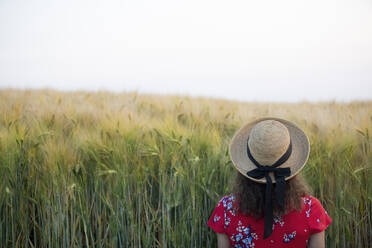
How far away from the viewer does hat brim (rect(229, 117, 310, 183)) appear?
1315mm

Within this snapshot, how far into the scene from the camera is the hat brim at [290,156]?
1.32 metres

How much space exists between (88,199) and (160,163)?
0.62 meters

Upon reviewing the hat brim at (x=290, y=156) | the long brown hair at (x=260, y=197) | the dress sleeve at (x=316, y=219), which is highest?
the hat brim at (x=290, y=156)

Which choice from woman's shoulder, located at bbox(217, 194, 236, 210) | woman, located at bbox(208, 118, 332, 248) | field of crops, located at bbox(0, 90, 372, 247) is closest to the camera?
woman, located at bbox(208, 118, 332, 248)

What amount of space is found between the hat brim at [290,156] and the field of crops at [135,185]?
57 cm

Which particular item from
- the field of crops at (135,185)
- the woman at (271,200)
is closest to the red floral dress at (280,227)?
the woman at (271,200)

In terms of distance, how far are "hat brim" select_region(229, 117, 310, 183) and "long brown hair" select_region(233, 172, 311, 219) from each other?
75 mm

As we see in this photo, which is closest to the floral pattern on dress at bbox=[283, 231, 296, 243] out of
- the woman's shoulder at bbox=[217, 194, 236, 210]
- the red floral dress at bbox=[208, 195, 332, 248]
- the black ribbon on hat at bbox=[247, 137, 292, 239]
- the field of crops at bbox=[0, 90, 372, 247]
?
the red floral dress at bbox=[208, 195, 332, 248]

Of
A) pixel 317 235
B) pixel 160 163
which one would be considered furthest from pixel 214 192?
pixel 317 235

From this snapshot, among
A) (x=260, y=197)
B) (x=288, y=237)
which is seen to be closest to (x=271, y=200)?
→ (x=260, y=197)

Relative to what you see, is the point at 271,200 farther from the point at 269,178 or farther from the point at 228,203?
the point at 228,203

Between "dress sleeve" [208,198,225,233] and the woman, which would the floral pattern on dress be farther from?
"dress sleeve" [208,198,225,233]

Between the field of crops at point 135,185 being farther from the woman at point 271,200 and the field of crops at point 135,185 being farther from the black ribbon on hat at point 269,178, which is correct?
the black ribbon on hat at point 269,178

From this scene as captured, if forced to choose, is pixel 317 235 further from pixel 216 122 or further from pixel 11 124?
pixel 11 124
